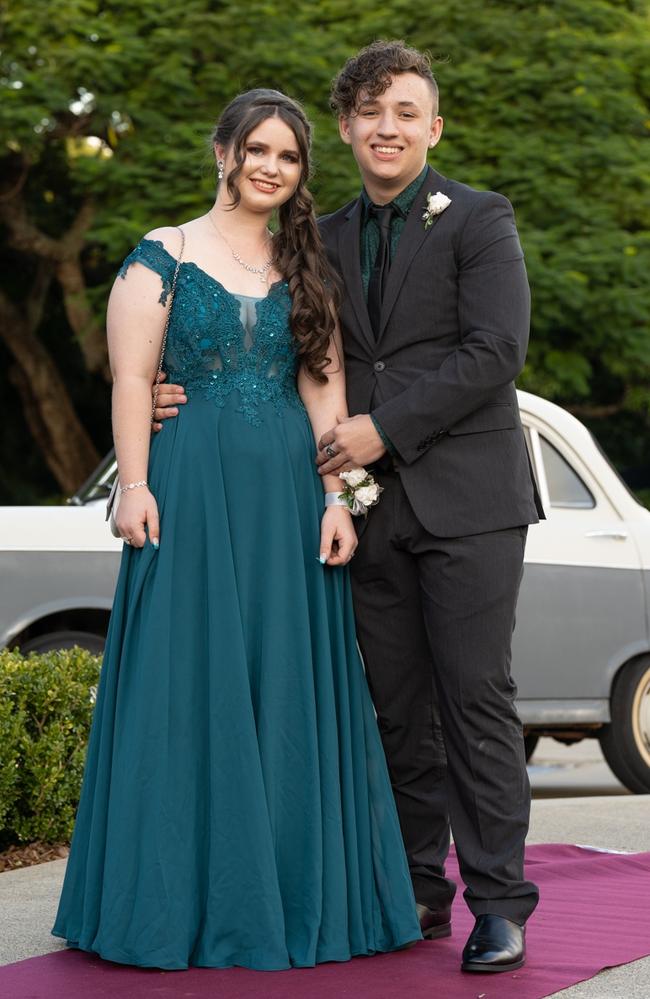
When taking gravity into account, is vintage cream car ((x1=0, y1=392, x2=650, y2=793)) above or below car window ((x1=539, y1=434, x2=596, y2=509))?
below

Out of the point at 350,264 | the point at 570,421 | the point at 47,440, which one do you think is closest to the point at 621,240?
the point at 570,421

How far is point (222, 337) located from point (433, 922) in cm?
170

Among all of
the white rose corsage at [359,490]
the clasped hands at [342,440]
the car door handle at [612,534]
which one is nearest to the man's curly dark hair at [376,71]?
the clasped hands at [342,440]

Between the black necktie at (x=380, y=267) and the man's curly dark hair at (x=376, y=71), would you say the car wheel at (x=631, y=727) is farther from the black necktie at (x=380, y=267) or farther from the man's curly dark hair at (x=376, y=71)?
the man's curly dark hair at (x=376, y=71)

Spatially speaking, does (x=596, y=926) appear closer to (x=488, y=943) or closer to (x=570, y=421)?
(x=488, y=943)

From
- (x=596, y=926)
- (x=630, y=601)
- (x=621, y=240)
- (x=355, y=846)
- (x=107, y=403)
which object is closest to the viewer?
(x=355, y=846)

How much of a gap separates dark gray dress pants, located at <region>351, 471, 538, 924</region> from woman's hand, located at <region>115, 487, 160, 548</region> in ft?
1.84

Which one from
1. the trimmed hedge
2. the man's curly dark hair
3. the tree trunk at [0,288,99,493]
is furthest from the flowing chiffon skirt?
the tree trunk at [0,288,99,493]

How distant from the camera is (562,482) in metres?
8.23

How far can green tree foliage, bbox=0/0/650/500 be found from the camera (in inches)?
496

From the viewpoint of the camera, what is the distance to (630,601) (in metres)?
8.14

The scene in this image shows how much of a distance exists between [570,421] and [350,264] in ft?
13.2

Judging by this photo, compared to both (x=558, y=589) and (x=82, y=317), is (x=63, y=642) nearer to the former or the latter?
(x=558, y=589)

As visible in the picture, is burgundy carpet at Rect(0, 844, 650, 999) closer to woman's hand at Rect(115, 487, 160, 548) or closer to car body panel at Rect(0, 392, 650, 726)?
woman's hand at Rect(115, 487, 160, 548)
